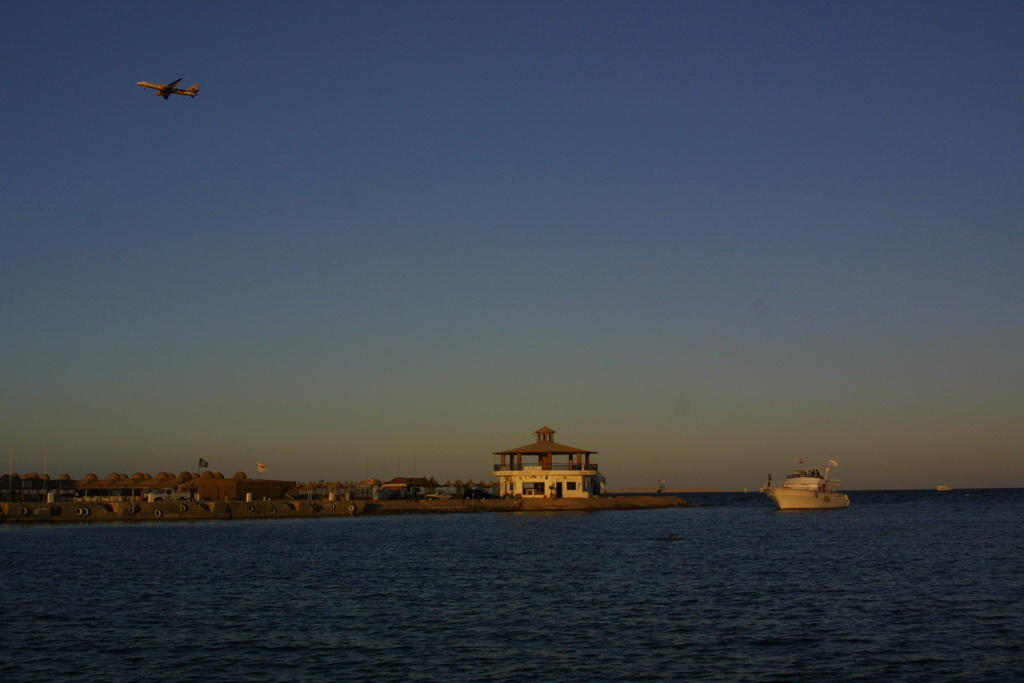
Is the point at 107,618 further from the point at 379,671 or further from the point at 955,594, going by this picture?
the point at 955,594

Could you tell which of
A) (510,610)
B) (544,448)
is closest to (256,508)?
(544,448)

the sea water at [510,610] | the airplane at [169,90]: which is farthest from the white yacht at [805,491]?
the airplane at [169,90]

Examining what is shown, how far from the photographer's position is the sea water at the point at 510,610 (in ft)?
89.0

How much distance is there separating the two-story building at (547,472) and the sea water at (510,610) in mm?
49670

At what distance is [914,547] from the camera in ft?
217

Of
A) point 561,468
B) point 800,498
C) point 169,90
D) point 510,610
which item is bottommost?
point 510,610

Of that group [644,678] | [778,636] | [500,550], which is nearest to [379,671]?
[644,678]

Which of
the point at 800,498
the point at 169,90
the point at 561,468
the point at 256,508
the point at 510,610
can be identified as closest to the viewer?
the point at 510,610

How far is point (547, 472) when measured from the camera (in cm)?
12094

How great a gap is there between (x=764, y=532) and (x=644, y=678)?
60.8 m

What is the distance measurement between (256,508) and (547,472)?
125ft

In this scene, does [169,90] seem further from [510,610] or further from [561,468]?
[561,468]

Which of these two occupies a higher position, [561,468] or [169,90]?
[169,90]

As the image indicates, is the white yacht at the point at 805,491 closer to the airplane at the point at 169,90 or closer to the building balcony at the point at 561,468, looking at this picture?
the building balcony at the point at 561,468
